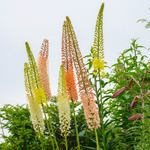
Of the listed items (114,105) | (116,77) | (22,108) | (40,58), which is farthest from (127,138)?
(40,58)

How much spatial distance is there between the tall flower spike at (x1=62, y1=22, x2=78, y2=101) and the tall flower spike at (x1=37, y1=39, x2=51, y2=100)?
0.99 feet

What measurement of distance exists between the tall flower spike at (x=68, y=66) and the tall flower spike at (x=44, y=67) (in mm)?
301

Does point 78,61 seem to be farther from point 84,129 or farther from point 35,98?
point 84,129

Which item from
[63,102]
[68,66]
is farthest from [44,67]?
[63,102]

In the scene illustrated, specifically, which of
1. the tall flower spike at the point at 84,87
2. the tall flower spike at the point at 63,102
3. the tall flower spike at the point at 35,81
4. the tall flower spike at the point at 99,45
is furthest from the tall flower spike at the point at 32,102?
the tall flower spike at the point at 99,45

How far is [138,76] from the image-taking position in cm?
761

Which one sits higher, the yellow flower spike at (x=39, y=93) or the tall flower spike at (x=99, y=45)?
the tall flower spike at (x=99, y=45)

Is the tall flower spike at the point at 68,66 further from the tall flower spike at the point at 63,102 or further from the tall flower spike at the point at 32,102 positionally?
the tall flower spike at the point at 32,102

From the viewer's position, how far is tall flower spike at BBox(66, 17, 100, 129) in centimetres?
506

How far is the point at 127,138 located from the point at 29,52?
9.78 feet

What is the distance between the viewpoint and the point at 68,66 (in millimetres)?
5461

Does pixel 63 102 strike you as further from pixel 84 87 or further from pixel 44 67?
pixel 44 67

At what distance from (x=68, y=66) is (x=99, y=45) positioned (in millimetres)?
433

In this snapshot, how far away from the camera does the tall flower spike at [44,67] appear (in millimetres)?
5656
